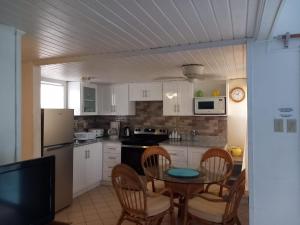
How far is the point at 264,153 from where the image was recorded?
2.05 meters

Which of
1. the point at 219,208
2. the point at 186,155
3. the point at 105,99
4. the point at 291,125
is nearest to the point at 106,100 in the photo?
the point at 105,99

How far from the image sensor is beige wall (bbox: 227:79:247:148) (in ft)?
14.9

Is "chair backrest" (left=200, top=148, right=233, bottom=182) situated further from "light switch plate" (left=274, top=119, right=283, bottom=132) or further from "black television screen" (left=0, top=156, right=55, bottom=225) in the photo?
"black television screen" (left=0, top=156, right=55, bottom=225)

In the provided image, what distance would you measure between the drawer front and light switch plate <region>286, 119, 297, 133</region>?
3321mm

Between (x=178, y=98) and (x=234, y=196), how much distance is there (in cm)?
271

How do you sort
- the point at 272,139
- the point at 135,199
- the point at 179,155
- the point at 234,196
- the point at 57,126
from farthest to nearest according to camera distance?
the point at 179,155
the point at 57,126
the point at 135,199
the point at 234,196
the point at 272,139

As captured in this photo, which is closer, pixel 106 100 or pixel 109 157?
pixel 109 157

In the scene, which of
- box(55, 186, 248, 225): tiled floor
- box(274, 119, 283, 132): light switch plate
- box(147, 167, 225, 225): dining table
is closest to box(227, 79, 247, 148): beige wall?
box(55, 186, 248, 225): tiled floor

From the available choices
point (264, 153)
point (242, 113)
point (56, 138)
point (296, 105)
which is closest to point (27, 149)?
point (56, 138)

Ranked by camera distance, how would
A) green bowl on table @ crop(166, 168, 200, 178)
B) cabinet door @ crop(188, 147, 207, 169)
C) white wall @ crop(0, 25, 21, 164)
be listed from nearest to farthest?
white wall @ crop(0, 25, 21, 164) < green bowl on table @ crop(166, 168, 200, 178) < cabinet door @ crop(188, 147, 207, 169)

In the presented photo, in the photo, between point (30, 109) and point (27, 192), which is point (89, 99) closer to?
point (30, 109)

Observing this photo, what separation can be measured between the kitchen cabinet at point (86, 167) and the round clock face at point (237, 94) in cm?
284

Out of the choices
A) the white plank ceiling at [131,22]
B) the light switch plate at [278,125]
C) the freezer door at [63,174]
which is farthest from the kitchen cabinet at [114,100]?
the light switch plate at [278,125]

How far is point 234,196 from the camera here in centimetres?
229
